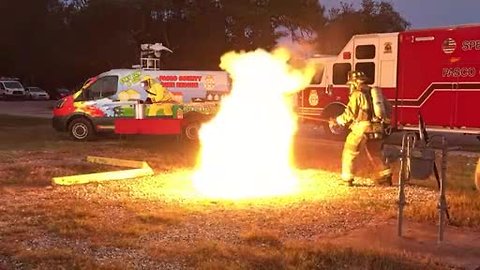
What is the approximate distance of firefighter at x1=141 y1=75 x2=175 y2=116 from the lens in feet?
63.4

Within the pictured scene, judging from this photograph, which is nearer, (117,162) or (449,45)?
(117,162)

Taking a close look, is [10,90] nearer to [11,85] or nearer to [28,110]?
[11,85]

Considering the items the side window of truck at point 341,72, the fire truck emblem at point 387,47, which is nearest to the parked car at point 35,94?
the side window of truck at point 341,72

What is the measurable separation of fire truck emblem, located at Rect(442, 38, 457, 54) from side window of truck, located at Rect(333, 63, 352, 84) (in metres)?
3.34

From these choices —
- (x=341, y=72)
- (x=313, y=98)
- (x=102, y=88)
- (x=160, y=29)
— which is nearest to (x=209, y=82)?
(x=102, y=88)

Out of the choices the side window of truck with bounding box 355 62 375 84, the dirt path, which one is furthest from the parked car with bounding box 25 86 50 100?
the side window of truck with bounding box 355 62 375 84

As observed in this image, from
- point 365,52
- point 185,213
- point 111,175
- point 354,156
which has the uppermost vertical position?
point 365,52

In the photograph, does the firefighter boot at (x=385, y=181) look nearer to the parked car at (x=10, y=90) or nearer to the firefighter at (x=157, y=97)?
the firefighter at (x=157, y=97)

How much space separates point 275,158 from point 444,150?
5.80m

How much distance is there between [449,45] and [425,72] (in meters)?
1.04

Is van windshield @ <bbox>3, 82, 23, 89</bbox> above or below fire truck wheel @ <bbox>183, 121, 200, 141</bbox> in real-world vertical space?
above

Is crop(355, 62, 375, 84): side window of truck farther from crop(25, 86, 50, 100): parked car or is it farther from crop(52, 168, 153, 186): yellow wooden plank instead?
crop(25, 86, 50, 100): parked car

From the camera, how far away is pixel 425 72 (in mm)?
19031

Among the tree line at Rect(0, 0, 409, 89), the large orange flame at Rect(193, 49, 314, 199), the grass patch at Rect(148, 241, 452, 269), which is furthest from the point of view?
the tree line at Rect(0, 0, 409, 89)
